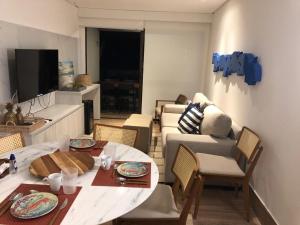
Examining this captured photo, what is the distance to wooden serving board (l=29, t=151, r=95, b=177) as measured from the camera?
64.2 inches

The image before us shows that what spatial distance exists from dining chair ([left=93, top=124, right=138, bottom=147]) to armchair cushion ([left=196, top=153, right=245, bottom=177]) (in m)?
0.71

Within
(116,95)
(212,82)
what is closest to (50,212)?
(212,82)

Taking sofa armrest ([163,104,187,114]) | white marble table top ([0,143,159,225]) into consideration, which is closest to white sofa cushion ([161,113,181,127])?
sofa armrest ([163,104,187,114])

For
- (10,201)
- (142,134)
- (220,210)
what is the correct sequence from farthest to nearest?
(142,134), (220,210), (10,201)

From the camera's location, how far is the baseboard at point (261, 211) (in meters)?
2.32

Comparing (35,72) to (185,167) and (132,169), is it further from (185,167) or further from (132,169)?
(185,167)

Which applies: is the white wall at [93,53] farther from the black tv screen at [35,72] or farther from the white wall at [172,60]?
the black tv screen at [35,72]

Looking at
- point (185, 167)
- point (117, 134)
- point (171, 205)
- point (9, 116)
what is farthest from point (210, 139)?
point (9, 116)

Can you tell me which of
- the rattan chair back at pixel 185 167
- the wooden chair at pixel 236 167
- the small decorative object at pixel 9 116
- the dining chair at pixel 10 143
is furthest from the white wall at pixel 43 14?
the wooden chair at pixel 236 167

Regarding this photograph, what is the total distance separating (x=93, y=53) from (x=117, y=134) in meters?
4.67

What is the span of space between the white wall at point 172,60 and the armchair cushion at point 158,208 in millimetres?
4080

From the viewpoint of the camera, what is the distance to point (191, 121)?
3596 mm

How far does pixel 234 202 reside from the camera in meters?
2.79

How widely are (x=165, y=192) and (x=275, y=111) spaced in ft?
4.03
